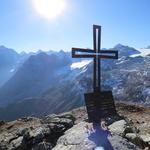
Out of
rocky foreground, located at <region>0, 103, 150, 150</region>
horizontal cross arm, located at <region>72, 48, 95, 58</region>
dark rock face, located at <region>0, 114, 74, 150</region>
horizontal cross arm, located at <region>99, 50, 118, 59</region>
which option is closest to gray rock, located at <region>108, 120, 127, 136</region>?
rocky foreground, located at <region>0, 103, 150, 150</region>

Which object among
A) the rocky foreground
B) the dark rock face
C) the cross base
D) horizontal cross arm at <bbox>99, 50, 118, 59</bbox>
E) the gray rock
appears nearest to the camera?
the rocky foreground

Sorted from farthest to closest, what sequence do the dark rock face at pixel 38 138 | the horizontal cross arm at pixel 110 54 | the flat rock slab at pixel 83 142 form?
the horizontal cross arm at pixel 110 54
the dark rock face at pixel 38 138
the flat rock slab at pixel 83 142

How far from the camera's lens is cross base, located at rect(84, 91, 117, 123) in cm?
2011

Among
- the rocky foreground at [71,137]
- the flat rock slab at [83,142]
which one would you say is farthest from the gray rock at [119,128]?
the flat rock slab at [83,142]

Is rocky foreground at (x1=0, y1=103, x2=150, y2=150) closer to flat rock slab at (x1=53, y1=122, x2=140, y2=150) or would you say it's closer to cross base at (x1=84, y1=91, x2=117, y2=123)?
flat rock slab at (x1=53, y1=122, x2=140, y2=150)

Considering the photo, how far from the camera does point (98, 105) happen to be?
20.4m

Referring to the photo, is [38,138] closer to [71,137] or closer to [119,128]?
[71,137]

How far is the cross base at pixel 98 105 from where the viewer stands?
20.1 meters

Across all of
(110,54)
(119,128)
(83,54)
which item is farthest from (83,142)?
(110,54)

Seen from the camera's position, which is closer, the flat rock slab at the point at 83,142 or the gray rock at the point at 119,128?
the flat rock slab at the point at 83,142

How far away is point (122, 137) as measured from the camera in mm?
16453

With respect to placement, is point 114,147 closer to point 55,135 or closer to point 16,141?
point 55,135

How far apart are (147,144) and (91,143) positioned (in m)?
3.48

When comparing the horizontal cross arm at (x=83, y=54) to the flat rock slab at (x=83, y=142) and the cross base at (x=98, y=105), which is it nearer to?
the cross base at (x=98, y=105)
